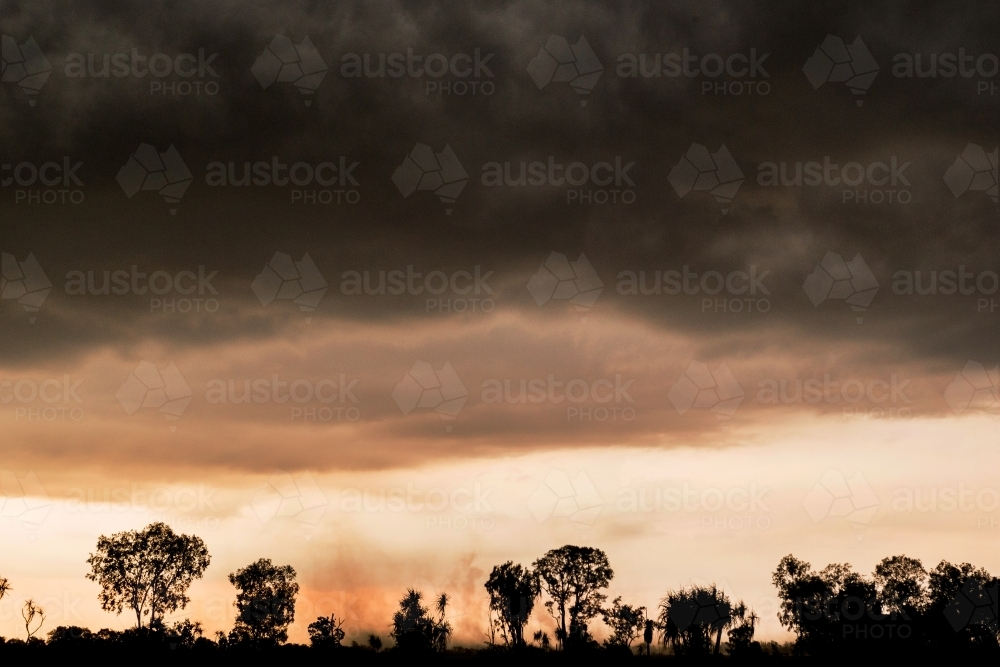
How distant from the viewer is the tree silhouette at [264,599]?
401 ft

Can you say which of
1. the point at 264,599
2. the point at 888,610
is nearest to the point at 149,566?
the point at 264,599

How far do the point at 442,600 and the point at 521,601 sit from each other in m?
10.8

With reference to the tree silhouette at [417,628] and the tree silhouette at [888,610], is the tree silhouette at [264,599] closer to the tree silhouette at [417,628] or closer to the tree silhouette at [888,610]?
the tree silhouette at [417,628]

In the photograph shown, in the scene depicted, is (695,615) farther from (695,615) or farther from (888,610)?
(888,610)

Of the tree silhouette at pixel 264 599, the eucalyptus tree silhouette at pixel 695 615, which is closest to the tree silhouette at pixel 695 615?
the eucalyptus tree silhouette at pixel 695 615

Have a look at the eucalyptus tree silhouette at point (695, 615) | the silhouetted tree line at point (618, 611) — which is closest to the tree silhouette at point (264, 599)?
the silhouetted tree line at point (618, 611)

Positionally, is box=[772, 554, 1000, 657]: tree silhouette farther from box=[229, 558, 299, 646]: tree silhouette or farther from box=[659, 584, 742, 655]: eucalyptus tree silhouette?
box=[229, 558, 299, 646]: tree silhouette

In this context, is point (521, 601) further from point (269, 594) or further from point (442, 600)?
point (269, 594)

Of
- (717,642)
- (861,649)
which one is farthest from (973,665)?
(717,642)

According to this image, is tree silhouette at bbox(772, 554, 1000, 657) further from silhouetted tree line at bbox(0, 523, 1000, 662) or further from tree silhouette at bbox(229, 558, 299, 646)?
tree silhouette at bbox(229, 558, 299, 646)

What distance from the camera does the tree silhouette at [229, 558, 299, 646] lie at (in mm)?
122188

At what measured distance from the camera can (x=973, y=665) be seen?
3369 inches

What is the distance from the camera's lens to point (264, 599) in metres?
125

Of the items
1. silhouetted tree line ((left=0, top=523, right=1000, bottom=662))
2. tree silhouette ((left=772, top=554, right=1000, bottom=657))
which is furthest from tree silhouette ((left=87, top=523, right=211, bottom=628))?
tree silhouette ((left=772, top=554, right=1000, bottom=657))
